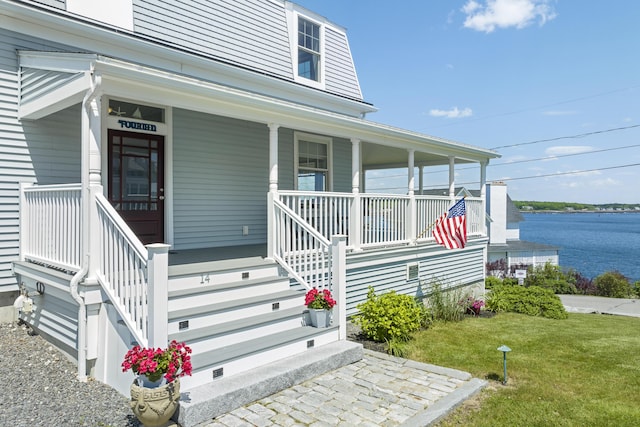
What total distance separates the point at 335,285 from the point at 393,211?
3.11 m

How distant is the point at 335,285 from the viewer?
558 cm

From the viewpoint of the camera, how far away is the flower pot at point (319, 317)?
5.18 meters

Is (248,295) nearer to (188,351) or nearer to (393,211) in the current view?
(188,351)

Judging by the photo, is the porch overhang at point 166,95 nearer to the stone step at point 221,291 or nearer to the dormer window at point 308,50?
the stone step at point 221,291

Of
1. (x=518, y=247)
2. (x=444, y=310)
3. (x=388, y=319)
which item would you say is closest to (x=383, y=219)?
(x=444, y=310)

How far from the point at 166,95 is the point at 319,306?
315 cm

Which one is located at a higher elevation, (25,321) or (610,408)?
(25,321)

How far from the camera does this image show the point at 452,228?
8.34 metres

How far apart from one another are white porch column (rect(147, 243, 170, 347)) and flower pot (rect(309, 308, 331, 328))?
202cm

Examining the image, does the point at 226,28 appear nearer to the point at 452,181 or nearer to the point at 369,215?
the point at 369,215

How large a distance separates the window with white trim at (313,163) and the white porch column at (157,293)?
18.7ft

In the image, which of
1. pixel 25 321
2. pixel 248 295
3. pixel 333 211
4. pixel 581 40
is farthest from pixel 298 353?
pixel 581 40

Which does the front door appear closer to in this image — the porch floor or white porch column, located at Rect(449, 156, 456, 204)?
the porch floor

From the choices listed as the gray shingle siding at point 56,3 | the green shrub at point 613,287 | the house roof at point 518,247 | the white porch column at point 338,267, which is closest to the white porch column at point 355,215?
the white porch column at point 338,267
